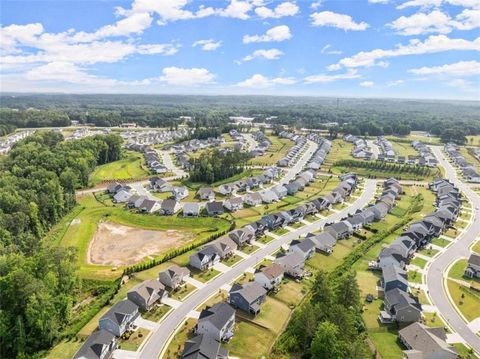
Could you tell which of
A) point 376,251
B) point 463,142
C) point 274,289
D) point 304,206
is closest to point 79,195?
point 304,206

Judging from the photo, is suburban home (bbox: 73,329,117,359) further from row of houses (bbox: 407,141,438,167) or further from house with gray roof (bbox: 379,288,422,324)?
row of houses (bbox: 407,141,438,167)

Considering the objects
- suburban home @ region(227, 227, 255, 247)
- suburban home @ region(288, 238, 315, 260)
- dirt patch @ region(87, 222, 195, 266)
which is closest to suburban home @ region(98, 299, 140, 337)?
dirt patch @ region(87, 222, 195, 266)

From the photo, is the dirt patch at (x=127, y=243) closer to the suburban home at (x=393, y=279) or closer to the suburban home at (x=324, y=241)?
the suburban home at (x=324, y=241)

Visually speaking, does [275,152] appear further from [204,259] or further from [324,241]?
[204,259]

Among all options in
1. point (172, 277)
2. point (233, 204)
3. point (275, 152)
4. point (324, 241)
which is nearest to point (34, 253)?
point (172, 277)

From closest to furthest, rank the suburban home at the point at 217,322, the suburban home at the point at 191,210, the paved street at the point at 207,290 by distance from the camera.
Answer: the paved street at the point at 207,290 → the suburban home at the point at 217,322 → the suburban home at the point at 191,210

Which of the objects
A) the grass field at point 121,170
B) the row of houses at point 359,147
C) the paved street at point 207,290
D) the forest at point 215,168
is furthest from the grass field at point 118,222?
the row of houses at point 359,147
